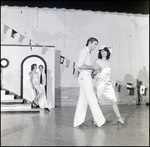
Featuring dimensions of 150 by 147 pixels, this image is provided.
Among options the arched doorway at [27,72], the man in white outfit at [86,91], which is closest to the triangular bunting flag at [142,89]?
the arched doorway at [27,72]

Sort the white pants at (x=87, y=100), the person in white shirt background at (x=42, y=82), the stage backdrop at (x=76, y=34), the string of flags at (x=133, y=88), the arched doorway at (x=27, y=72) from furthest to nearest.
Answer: the string of flags at (x=133, y=88), the stage backdrop at (x=76, y=34), the arched doorway at (x=27, y=72), the person in white shirt background at (x=42, y=82), the white pants at (x=87, y=100)

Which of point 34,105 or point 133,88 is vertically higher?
point 133,88

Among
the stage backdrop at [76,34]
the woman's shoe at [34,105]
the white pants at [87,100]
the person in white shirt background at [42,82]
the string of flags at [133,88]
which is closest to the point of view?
the white pants at [87,100]

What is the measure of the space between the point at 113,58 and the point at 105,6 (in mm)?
1711

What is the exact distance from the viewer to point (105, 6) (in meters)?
7.30

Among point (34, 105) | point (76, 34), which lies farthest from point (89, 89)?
point (76, 34)

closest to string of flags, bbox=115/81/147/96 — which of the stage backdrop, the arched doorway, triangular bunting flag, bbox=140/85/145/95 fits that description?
triangular bunting flag, bbox=140/85/145/95

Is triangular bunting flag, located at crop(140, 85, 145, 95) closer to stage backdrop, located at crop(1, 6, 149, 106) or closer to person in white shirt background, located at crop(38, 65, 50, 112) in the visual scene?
stage backdrop, located at crop(1, 6, 149, 106)

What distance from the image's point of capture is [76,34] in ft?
26.1

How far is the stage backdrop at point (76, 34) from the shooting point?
774 cm

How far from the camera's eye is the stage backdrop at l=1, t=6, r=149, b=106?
774 cm

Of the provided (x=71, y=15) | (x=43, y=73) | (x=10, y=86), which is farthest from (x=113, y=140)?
(x=71, y=15)

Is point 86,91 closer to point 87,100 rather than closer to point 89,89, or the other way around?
point 89,89

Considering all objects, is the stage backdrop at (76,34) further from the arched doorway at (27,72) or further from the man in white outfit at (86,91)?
the man in white outfit at (86,91)
